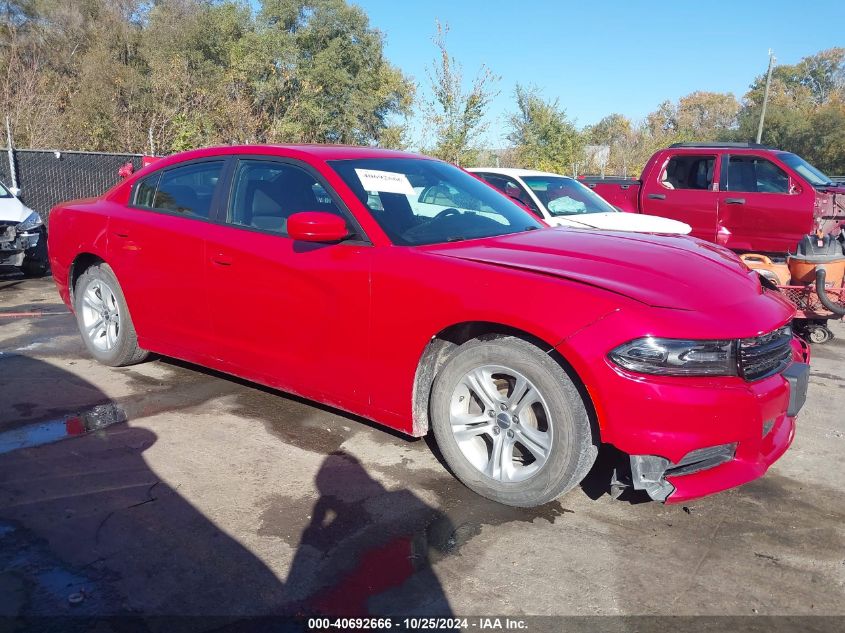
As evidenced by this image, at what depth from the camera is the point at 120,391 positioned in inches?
190

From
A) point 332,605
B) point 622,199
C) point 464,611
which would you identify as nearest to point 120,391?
point 332,605

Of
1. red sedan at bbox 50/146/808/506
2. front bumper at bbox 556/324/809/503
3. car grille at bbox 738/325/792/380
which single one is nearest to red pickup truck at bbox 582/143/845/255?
red sedan at bbox 50/146/808/506

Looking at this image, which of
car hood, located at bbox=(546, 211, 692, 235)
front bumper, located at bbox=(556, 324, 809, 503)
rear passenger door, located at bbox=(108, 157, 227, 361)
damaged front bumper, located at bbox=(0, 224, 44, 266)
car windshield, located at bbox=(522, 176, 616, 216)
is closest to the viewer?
front bumper, located at bbox=(556, 324, 809, 503)

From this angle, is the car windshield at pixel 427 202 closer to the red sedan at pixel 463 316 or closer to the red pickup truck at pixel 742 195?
the red sedan at pixel 463 316

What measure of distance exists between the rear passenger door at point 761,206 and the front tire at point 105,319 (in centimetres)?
812

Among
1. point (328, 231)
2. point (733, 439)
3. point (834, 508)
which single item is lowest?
point (834, 508)

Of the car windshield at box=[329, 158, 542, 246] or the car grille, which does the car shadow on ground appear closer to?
the car windshield at box=[329, 158, 542, 246]

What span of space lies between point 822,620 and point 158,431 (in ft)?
11.2

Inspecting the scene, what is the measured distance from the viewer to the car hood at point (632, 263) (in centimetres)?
307

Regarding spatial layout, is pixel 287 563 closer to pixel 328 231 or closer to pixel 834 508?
pixel 328 231

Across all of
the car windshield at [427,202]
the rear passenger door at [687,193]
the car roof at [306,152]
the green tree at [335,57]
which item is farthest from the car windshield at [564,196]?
the green tree at [335,57]

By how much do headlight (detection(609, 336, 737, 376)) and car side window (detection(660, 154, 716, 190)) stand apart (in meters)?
8.11

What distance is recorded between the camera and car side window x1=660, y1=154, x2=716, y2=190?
1020 cm

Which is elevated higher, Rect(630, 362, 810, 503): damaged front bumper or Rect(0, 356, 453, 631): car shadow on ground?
Rect(630, 362, 810, 503): damaged front bumper
